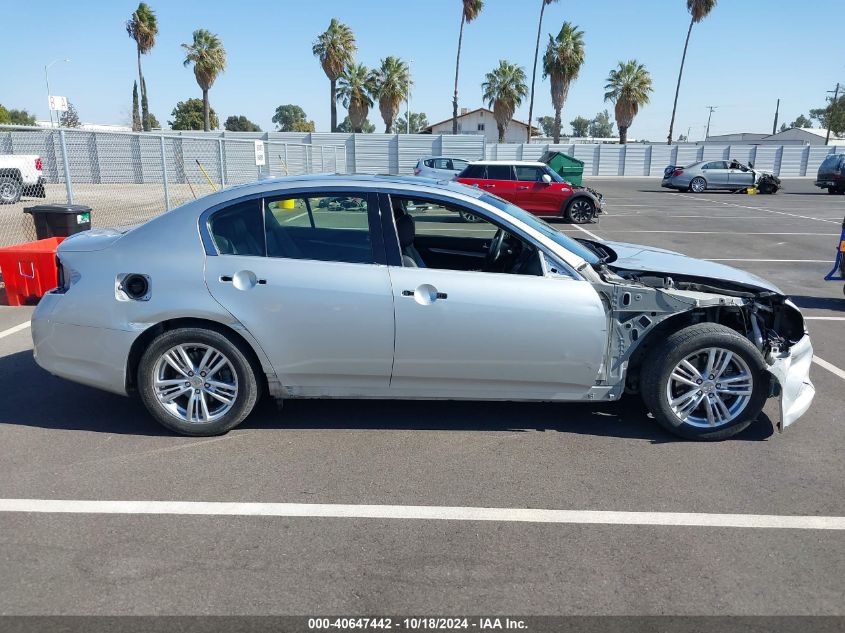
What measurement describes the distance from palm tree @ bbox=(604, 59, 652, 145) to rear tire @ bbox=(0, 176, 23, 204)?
42466 mm

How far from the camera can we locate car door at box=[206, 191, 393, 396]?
4.02 metres

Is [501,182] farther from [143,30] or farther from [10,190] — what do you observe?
[143,30]

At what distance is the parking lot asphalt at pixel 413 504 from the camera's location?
2.73 m

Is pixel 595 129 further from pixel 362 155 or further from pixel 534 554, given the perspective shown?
pixel 534 554

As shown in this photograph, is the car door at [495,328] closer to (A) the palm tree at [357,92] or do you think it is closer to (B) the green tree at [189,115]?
(A) the palm tree at [357,92]

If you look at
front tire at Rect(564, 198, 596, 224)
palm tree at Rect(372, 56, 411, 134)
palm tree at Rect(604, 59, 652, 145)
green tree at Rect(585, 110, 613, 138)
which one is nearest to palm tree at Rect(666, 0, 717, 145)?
palm tree at Rect(604, 59, 652, 145)

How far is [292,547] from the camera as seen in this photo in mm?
3049

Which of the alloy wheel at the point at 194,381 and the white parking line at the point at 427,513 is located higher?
the alloy wheel at the point at 194,381

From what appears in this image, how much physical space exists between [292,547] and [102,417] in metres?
2.23

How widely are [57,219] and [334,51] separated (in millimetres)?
42144

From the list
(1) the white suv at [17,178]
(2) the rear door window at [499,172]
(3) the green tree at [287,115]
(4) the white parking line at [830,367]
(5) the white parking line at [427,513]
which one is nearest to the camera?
(5) the white parking line at [427,513]

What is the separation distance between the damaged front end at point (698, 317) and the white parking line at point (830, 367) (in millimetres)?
1546

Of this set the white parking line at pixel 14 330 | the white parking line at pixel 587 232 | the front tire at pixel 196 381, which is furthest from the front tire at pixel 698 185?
the front tire at pixel 196 381

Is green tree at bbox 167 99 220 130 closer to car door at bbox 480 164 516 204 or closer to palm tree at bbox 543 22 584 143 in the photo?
palm tree at bbox 543 22 584 143
